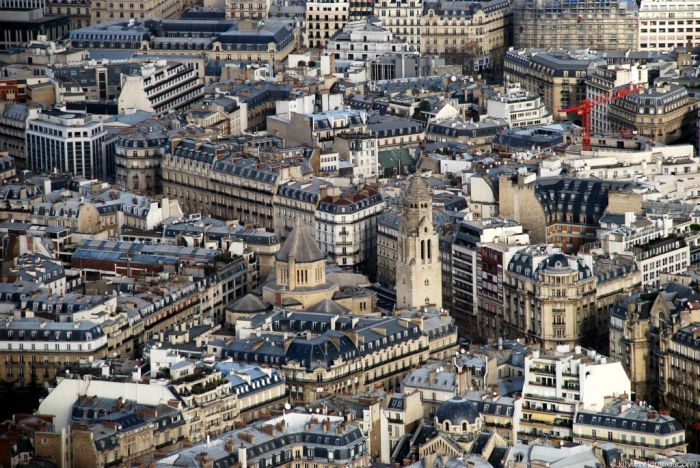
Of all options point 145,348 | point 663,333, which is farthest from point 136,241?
point 663,333

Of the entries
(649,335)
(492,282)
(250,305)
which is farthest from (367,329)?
(649,335)

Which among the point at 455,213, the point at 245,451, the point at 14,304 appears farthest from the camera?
the point at 455,213

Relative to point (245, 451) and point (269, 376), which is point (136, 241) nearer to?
point (269, 376)

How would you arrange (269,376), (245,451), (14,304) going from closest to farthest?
(245,451)
(269,376)
(14,304)

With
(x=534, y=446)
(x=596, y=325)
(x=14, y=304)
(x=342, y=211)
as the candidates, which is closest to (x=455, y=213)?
(x=342, y=211)

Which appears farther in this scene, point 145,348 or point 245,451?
point 145,348

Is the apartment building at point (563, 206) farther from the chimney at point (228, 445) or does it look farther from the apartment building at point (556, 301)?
the chimney at point (228, 445)

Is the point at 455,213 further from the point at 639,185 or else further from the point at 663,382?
the point at 663,382
